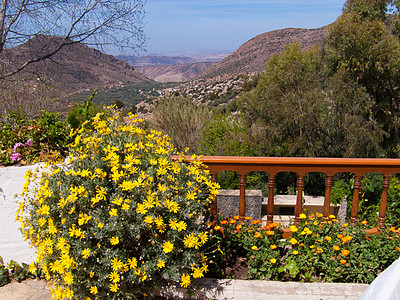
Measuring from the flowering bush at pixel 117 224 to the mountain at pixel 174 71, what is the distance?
90.0 meters

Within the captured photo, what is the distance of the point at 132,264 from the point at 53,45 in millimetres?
4101

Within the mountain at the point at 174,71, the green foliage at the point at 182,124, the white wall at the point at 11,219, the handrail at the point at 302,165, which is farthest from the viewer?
the mountain at the point at 174,71

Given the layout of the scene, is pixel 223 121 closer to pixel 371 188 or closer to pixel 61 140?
pixel 371 188

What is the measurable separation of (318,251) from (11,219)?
229 centimetres

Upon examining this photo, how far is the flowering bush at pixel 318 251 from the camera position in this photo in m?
2.31

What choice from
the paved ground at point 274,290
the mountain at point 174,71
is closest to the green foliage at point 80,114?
the paved ground at point 274,290

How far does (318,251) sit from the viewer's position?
2.31 meters

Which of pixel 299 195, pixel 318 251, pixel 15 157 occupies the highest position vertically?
pixel 15 157

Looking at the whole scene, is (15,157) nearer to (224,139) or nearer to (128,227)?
(128,227)

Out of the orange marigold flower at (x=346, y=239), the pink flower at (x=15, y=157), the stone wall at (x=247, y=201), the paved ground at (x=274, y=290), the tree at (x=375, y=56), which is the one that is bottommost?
the stone wall at (x=247, y=201)

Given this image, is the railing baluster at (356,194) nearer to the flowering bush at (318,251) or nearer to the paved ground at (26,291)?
the flowering bush at (318,251)

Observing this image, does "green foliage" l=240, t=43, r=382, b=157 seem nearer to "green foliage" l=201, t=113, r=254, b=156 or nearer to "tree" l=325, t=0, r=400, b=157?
"green foliage" l=201, t=113, r=254, b=156

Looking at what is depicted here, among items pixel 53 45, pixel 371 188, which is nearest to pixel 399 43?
pixel 371 188

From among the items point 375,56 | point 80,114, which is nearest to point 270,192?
point 80,114
